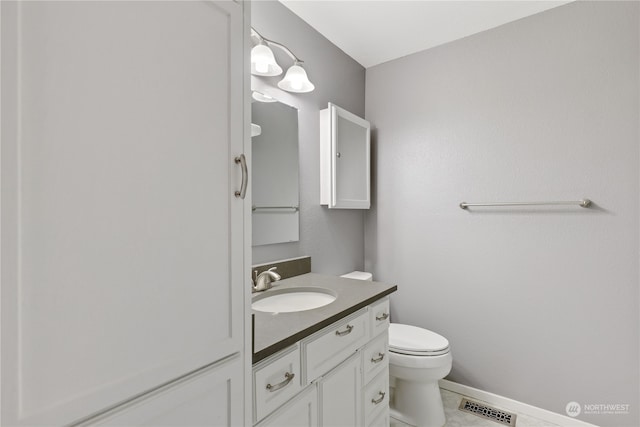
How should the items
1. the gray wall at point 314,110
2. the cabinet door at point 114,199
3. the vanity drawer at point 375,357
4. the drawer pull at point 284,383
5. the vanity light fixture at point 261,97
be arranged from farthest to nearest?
1. the gray wall at point 314,110
2. the vanity light fixture at point 261,97
3. the vanity drawer at point 375,357
4. the drawer pull at point 284,383
5. the cabinet door at point 114,199

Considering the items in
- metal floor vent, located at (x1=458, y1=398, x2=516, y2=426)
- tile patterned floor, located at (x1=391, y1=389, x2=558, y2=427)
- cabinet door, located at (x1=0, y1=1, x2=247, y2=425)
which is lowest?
tile patterned floor, located at (x1=391, y1=389, x2=558, y2=427)

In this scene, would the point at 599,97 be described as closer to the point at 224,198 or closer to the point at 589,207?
the point at 589,207

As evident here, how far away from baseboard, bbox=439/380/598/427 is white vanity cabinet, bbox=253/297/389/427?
846 mm

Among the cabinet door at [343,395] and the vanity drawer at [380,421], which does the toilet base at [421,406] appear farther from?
the cabinet door at [343,395]

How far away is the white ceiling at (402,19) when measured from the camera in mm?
1833

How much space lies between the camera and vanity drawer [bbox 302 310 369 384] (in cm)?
105

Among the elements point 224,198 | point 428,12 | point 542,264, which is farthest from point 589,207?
point 224,198

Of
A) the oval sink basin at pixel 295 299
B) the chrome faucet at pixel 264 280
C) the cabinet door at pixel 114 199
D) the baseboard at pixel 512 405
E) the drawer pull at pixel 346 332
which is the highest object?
the cabinet door at pixel 114 199

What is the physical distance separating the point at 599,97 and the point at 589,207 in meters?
0.60

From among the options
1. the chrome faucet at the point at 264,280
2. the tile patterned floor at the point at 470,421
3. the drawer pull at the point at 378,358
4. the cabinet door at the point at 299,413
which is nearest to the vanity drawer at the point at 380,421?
the drawer pull at the point at 378,358

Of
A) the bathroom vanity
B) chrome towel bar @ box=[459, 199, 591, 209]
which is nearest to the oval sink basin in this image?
the bathroom vanity

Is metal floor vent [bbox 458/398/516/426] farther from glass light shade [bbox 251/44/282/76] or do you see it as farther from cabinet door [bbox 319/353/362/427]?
glass light shade [bbox 251/44/282/76]

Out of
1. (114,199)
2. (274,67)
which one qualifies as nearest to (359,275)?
(274,67)

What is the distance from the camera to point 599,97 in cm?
175
